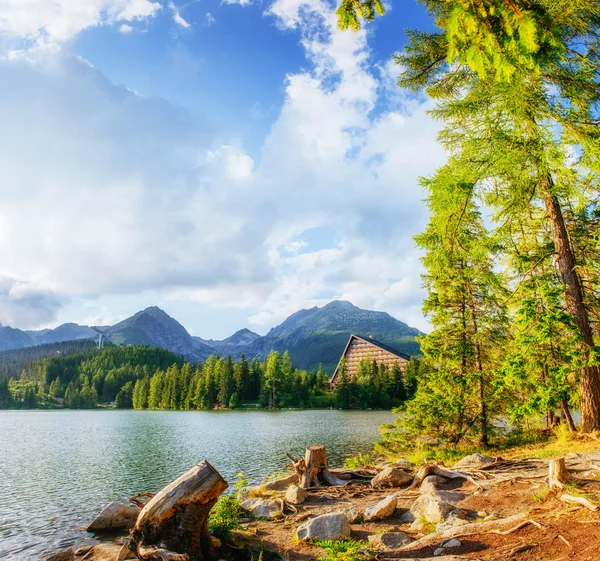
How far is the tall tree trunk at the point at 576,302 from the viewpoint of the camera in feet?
48.8

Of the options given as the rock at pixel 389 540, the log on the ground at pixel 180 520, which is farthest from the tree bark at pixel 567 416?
the log on the ground at pixel 180 520

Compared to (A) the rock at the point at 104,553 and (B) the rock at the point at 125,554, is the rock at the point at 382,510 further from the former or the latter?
(A) the rock at the point at 104,553

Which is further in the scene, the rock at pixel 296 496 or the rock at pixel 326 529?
the rock at pixel 296 496

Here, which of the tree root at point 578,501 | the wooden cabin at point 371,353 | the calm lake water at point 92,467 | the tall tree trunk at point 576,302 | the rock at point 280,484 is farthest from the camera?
the wooden cabin at point 371,353

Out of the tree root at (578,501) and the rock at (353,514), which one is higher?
the tree root at (578,501)

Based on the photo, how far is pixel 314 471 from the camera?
1484cm

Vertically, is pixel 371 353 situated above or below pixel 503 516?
above

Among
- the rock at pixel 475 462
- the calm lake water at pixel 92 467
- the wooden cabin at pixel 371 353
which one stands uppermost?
the wooden cabin at pixel 371 353

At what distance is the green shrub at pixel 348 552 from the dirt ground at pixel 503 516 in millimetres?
330

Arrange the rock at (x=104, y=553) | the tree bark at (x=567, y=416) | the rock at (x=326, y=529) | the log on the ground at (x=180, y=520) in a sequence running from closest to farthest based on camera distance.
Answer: the log on the ground at (x=180, y=520)
the rock at (x=104, y=553)
the rock at (x=326, y=529)
the tree bark at (x=567, y=416)

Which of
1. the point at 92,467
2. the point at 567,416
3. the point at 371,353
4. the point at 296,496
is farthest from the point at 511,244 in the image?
the point at 371,353

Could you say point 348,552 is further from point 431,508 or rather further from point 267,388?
point 267,388

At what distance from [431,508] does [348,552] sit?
308 cm

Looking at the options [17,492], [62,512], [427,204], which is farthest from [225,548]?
[17,492]
